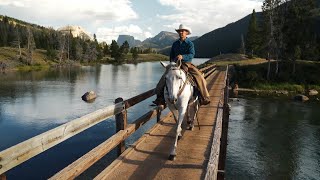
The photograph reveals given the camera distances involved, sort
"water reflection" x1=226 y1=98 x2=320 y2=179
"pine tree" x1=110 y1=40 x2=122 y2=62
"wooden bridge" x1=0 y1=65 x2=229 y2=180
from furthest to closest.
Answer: "pine tree" x1=110 y1=40 x2=122 y2=62 → "water reflection" x1=226 y1=98 x2=320 y2=179 → "wooden bridge" x1=0 y1=65 x2=229 y2=180

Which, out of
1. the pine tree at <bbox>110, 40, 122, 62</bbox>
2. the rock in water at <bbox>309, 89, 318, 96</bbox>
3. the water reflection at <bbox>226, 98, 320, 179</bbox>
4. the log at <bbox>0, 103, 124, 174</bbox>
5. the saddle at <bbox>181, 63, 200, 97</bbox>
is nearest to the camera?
the log at <bbox>0, 103, 124, 174</bbox>

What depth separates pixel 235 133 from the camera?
33.1 m

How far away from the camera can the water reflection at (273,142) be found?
2419cm

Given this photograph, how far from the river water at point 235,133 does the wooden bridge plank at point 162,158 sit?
1169 centimetres

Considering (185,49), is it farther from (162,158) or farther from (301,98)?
(301,98)

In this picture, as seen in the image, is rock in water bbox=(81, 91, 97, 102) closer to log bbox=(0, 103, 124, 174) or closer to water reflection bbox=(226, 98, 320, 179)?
water reflection bbox=(226, 98, 320, 179)

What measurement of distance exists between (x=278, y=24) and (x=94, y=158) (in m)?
69.4

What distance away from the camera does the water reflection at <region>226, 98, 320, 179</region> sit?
24.2m

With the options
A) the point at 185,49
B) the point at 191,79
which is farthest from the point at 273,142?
the point at 185,49

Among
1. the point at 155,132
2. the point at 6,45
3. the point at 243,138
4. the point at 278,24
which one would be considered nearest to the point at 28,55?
the point at 6,45


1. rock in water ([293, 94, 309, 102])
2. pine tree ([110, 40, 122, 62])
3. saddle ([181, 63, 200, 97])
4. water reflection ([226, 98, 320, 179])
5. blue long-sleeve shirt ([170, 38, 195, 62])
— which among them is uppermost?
pine tree ([110, 40, 122, 62])

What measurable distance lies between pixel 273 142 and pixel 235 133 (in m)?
3.88

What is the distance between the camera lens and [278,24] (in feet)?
Answer: 230

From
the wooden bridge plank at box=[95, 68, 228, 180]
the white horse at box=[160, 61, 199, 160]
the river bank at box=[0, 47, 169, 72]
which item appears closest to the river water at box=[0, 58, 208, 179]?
the wooden bridge plank at box=[95, 68, 228, 180]
